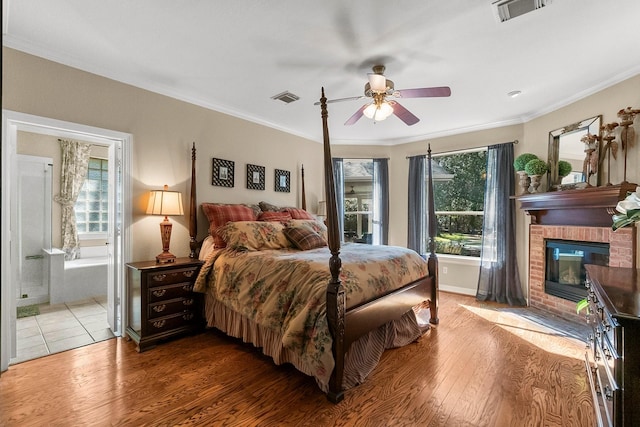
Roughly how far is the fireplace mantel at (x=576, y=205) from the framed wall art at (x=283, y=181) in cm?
320

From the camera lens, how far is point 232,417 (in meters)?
2.13

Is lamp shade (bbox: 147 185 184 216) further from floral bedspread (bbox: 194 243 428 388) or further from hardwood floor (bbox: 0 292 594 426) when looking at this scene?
hardwood floor (bbox: 0 292 594 426)

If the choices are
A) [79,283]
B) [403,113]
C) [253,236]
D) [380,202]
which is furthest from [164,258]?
[380,202]

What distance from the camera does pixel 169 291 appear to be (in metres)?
3.17

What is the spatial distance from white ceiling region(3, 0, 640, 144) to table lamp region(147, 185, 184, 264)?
1.19 m

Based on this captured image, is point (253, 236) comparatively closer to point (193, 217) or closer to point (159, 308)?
point (193, 217)

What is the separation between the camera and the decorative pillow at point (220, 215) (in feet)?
11.9

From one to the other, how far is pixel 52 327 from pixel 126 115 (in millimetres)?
2426

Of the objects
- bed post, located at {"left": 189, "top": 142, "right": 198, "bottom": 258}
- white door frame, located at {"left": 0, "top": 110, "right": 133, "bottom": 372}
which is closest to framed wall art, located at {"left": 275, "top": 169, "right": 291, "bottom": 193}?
bed post, located at {"left": 189, "top": 142, "right": 198, "bottom": 258}

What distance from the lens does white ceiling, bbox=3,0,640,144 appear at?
229 cm

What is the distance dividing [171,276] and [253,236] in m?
0.89

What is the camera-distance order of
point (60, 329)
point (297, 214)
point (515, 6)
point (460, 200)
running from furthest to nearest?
point (460, 200) < point (297, 214) < point (60, 329) < point (515, 6)

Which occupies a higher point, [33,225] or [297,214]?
[297,214]

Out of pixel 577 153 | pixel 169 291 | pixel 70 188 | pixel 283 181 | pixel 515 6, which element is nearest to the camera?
pixel 515 6
